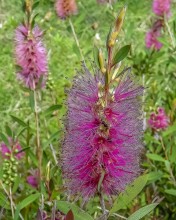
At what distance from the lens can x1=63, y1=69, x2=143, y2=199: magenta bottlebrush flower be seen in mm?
1306

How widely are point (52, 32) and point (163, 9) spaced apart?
7.12ft

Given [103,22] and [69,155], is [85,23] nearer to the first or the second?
[103,22]

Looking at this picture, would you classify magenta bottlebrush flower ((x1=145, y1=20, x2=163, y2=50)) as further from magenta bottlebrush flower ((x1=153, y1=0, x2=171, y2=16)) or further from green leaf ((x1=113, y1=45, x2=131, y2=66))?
green leaf ((x1=113, y1=45, x2=131, y2=66))

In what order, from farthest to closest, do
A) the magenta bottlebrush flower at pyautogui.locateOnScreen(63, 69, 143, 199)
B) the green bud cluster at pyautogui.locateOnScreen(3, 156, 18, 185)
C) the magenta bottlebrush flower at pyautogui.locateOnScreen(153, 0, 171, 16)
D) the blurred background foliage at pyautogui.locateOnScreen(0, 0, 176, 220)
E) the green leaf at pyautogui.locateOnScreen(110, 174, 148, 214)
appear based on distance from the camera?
the magenta bottlebrush flower at pyautogui.locateOnScreen(153, 0, 171, 16) < the blurred background foliage at pyautogui.locateOnScreen(0, 0, 176, 220) < the green bud cluster at pyautogui.locateOnScreen(3, 156, 18, 185) < the green leaf at pyautogui.locateOnScreen(110, 174, 148, 214) < the magenta bottlebrush flower at pyautogui.locateOnScreen(63, 69, 143, 199)

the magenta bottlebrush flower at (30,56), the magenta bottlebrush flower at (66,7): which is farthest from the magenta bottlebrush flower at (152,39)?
Result: the magenta bottlebrush flower at (30,56)

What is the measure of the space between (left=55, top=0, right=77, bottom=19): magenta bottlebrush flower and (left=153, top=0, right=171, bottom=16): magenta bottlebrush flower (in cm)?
38

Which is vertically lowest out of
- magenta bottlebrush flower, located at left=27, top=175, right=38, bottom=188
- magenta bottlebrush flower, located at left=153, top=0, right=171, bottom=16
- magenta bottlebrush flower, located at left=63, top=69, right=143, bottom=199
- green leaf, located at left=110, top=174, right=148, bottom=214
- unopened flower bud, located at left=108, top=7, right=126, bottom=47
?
magenta bottlebrush flower, located at left=27, top=175, right=38, bottom=188

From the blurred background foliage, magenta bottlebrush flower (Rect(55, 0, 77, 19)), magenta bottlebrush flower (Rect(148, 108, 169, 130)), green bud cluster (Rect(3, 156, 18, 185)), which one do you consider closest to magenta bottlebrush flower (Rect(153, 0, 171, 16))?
the blurred background foliage

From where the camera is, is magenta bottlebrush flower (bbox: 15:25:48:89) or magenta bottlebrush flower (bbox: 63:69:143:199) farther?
magenta bottlebrush flower (bbox: 15:25:48:89)

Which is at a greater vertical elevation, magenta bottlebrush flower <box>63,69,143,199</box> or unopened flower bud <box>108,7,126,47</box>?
unopened flower bud <box>108,7,126,47</box>

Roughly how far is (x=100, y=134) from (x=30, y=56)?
2.72 feet

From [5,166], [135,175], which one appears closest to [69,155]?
[135,175]

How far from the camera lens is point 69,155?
1.39m

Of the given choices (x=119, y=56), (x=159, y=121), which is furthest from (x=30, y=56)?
(x=119, y=56)
